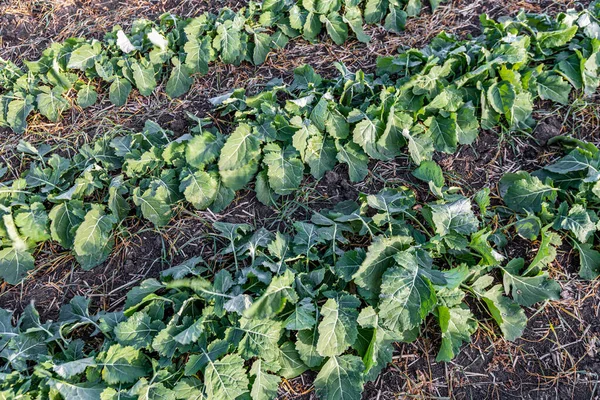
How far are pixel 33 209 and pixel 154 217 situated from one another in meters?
0.75

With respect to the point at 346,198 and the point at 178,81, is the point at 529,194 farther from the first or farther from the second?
the point at 178,81

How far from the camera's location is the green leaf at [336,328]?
7.25 ft

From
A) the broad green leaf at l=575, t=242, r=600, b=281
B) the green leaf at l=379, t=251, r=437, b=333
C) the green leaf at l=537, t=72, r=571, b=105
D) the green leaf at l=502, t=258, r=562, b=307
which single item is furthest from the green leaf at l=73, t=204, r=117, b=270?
the green leaf at l=537, t=72, r=571, b=105

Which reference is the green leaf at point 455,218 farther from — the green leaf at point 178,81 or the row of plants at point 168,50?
the green leaf at point 178,81

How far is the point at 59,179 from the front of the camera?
3057mm

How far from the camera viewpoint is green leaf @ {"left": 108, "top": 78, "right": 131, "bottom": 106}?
3.47 meters

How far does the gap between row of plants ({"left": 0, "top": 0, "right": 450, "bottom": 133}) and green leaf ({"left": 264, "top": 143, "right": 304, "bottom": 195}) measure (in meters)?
0.98

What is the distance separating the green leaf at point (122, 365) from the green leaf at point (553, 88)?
2894 millimetres

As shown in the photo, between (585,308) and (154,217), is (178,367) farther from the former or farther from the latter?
(585,308)

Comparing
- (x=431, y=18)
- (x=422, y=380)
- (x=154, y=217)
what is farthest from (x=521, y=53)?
(x=154, y=217)

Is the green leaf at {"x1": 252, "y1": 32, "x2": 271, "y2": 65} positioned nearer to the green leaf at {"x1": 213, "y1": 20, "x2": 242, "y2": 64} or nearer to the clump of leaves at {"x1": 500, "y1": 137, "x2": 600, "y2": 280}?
the green leaf at {"x1": 213, "y1": 20, "x2": 242, "y2": 64}

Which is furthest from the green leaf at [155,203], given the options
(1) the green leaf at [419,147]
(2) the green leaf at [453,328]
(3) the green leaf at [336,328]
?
(2) the green leaf at [453,328]

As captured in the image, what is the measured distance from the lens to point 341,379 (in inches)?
87.3

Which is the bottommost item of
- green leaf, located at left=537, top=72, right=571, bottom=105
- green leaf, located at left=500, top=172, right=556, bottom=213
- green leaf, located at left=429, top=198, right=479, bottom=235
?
green leaf, located at left=500, top=172, right=556, bottom=213
